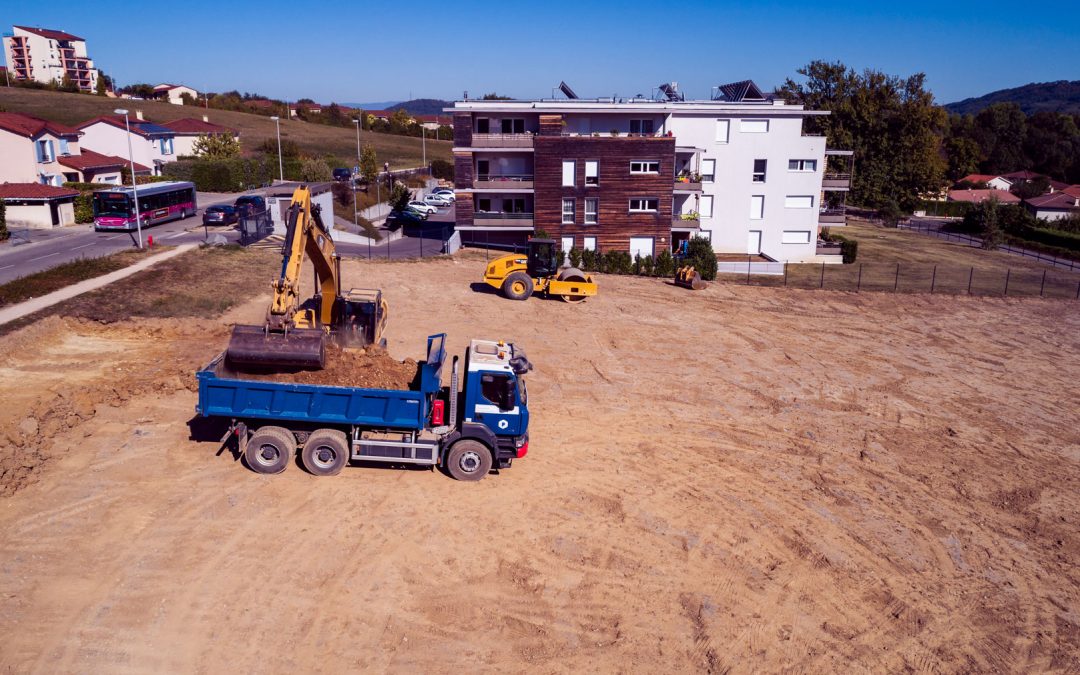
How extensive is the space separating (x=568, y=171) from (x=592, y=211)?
2944 mm

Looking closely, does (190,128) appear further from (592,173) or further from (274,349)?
(274,349)

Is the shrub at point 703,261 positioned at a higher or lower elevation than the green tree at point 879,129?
lower

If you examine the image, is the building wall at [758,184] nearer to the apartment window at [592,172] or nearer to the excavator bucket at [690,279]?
the apartment window at [592,172]

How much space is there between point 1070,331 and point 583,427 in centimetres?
2727

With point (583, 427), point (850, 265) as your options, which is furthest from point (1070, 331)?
point (583, 427)

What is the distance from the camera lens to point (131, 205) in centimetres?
4509

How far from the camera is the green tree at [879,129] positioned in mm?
79062

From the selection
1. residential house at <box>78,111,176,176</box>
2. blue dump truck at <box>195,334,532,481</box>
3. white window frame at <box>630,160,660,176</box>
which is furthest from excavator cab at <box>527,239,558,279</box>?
residential house at <box>78,111,176,176</box>

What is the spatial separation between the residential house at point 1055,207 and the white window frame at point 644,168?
6286cm

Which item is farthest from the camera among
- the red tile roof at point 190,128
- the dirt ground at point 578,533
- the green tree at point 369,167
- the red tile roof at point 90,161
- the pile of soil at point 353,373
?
the green tree at point 369,167

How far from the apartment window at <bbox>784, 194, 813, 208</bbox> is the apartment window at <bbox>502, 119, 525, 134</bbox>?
64.8 feet

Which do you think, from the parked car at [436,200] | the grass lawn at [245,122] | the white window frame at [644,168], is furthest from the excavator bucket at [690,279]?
the grass lawn at [245,122]

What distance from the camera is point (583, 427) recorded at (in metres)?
21.1

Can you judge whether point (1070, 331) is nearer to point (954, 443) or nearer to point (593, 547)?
point (954, 443)
